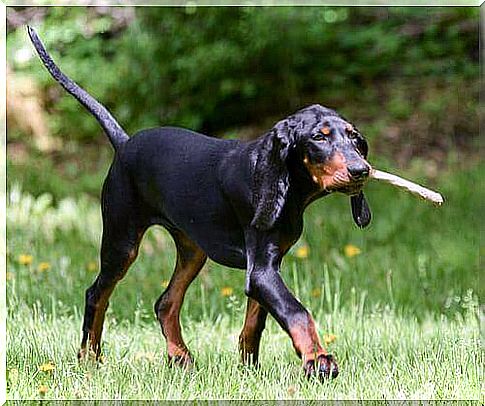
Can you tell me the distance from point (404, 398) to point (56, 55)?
A: 795 centimetres

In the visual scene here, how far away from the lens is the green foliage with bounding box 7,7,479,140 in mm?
10109

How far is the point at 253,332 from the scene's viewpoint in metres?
4.63

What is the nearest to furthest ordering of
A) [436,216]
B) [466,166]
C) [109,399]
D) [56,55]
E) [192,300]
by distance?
1. [109,399]
2. [192,300]
3. [436,216]
4. [466,166]
5. [56,55]

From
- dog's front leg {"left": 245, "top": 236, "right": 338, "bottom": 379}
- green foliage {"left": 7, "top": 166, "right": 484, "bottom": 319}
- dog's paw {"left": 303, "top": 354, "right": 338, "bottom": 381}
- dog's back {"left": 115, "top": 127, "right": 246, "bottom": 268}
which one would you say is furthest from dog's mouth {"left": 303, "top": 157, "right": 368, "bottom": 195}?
green foliage {"left": 7, "top": 166, "right": 484, "bottom": 319}

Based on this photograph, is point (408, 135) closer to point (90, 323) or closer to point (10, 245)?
point (10, 245)

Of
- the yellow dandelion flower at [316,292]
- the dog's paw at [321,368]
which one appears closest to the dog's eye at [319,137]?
the dog's paw at [321,368]

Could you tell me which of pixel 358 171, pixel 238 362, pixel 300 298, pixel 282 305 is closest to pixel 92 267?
pixel 300 298

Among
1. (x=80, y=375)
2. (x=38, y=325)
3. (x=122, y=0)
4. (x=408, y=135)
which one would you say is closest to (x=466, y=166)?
(x=408, y=135)

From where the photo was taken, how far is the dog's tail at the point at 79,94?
4957 mm

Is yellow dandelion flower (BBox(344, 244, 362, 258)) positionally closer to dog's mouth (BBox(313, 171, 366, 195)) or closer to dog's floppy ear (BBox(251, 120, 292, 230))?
dog's floppy ear (BBox(251, 120, 292, 230))

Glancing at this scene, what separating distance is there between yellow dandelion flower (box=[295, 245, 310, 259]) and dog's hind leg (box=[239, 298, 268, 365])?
92.9 inches

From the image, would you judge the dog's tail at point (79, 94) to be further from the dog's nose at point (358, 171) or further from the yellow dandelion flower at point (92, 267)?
the yellow dandelion flower at point (92, 267)

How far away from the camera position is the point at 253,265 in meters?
4.16

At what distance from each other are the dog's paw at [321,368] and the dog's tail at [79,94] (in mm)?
1603
